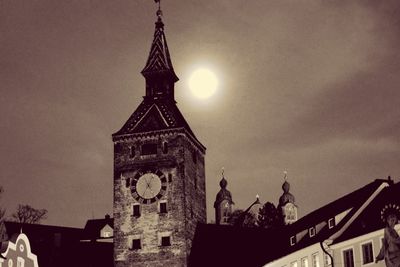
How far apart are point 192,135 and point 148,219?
9.04 m

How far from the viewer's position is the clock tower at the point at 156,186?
227ft

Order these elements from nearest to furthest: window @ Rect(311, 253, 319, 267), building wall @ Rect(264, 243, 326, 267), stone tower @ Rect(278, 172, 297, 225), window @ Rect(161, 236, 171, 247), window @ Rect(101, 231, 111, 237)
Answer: building wall @ Rect(264, 243, 326, 267) → window @ Rect(311, 253, 319, 267) → window @ Rect(161, 236, 171, 247) → window @ Rect(101, 231, 111, 237) → stone tower @ Rect(278, 172, 297, 225)

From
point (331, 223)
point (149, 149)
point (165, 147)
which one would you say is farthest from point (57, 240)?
point (331, 223)

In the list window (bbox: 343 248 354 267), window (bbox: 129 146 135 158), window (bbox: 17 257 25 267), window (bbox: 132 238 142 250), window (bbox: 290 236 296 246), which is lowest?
window (bbox: 343 248 354 267)

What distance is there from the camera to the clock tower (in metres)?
69.1

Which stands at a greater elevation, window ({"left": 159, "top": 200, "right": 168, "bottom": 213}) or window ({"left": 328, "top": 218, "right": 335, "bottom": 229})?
window ({"left": 159, "top": 200, "right": 168, "bottom": 213})

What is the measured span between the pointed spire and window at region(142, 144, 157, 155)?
5.36 meters

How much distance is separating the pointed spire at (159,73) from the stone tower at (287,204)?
60.9 metres

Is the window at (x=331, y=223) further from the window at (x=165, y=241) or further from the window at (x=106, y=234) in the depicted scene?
the window at (x=106, y=234)

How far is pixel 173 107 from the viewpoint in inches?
2958

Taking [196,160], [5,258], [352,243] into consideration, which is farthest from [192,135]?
[352,243]

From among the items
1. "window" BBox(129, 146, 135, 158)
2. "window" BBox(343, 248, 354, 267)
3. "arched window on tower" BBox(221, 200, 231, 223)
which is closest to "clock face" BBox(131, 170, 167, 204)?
"window" BBox(129, 146, 135, 158)

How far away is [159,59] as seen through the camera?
77562mm

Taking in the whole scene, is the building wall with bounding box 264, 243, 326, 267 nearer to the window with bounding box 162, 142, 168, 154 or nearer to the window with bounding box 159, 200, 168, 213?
the window with bounding box 159, 200, 168, 213
